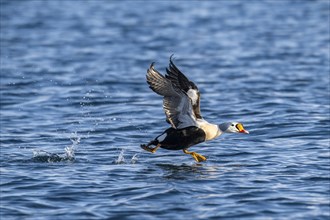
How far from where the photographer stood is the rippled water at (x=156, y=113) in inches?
418

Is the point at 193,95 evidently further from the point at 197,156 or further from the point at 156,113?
the point at 156,113

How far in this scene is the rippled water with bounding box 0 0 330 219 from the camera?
1061 cm

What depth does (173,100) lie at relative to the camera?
12258mm

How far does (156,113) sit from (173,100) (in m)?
4.94

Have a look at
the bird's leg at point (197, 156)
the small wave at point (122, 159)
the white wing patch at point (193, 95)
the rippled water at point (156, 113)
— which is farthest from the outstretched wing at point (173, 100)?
the small wave at point (122, 159)

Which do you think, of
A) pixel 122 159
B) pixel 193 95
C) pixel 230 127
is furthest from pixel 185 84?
pixel 122 159

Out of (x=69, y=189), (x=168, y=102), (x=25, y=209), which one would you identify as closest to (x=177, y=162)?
(x=168, y=102)

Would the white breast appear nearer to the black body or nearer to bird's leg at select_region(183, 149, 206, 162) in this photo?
the black body

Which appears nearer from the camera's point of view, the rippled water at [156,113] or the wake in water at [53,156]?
the rippled water at [156,113]

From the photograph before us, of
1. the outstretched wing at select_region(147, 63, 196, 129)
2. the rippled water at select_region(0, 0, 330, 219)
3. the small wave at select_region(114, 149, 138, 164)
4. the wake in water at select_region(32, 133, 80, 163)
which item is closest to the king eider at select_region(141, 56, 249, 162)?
the outstretched wing at select_region(147, 63, 196, 129)

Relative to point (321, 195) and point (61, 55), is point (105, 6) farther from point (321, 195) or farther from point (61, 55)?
point (321, 195)

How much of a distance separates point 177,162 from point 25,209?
10.5 ft

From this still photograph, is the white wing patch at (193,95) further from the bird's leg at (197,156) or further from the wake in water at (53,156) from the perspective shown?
the wake in water at (53,156)

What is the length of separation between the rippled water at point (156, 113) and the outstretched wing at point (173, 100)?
0.67m
